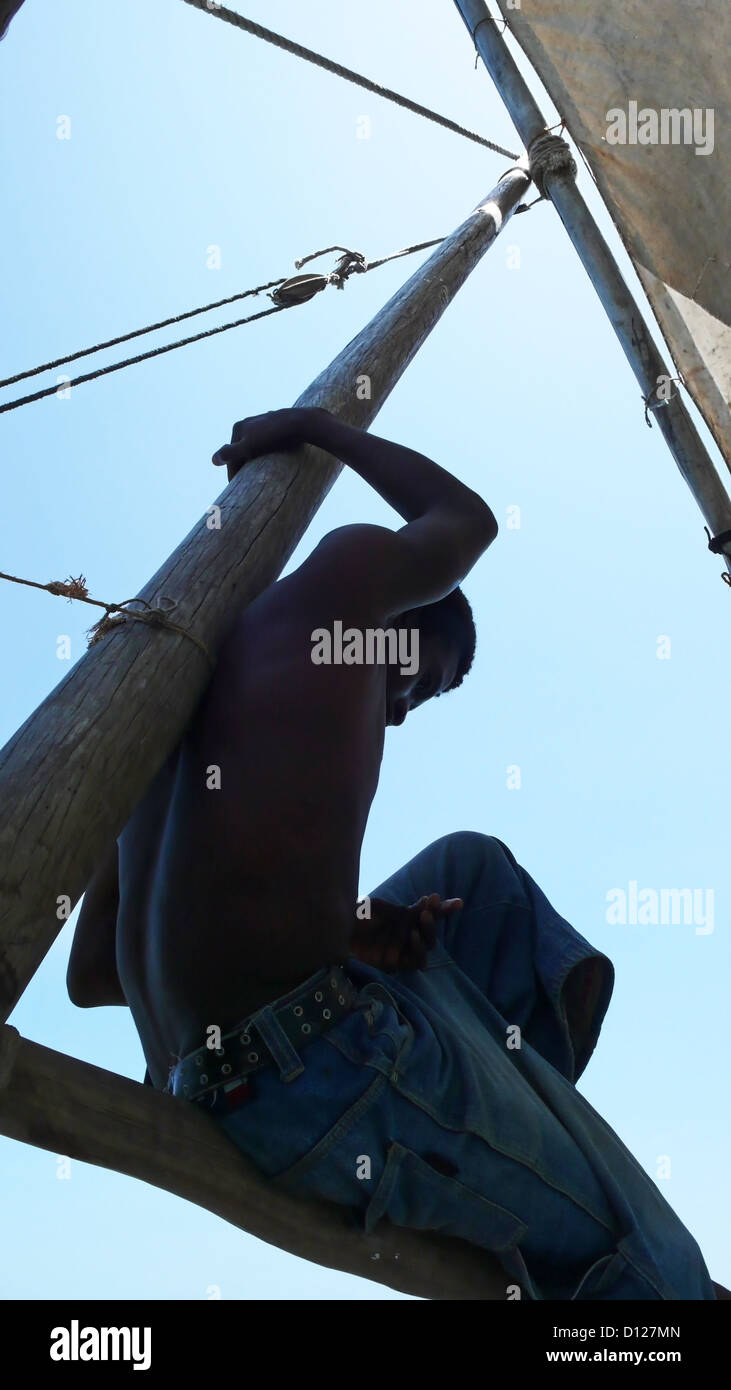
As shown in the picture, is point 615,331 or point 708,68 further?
point 708,68

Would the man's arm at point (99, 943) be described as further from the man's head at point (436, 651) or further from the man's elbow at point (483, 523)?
the man's elbow at point (483, 523)

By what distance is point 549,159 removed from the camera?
518cm

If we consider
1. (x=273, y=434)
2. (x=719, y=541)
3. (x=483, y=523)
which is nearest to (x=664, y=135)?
(x=719, y=541)

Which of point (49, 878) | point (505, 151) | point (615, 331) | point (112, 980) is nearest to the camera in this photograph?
point (49, 878)

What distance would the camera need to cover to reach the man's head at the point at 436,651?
280 centimetres

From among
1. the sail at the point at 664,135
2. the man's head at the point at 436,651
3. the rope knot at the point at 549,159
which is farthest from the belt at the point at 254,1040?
the rope knot at the point at 549,159

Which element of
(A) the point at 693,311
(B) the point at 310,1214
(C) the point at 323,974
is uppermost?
(A) the point at 693,311

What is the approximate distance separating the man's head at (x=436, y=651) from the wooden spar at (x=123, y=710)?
383 mm

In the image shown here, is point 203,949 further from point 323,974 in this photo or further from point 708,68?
point 708,68

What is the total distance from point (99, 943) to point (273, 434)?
1.25m

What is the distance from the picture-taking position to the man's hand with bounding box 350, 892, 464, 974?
8.02 ft
